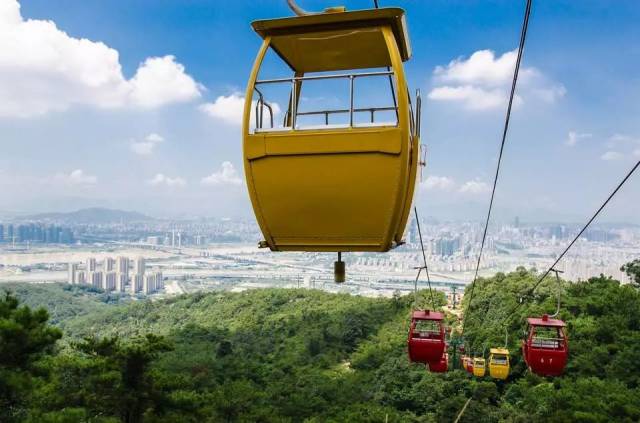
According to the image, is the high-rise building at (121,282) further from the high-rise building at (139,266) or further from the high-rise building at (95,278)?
the high-rise building at (95,278)

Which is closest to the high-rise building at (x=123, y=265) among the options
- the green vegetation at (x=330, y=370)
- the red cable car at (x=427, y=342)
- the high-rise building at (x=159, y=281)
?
the high-rise building at (x=159, y=281)

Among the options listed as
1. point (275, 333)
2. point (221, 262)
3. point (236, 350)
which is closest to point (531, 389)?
point (236, 350)

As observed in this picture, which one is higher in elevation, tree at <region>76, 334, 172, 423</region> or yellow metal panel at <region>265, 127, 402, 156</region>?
yellow metal panel at <region>265, 127, 402, 156</region>

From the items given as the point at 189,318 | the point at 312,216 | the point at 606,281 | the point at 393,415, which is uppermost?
the point at 312,216

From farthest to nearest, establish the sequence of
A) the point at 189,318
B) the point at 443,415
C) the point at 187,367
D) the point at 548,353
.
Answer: the point at 189,318 → the point at 187,367 → the point at 443,415 → the point at 548,353

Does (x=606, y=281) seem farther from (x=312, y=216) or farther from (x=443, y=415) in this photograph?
(x=312, y=216)

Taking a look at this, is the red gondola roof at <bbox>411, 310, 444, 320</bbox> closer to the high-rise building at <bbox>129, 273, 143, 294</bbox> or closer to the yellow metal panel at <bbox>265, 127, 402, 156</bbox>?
the yellow metal panel at <bbox>265, 127, 402, 156</bbox>

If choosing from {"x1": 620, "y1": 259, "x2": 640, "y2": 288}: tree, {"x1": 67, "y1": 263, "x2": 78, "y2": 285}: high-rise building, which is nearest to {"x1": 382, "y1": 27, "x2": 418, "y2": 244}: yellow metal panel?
{"x1": 620, "y1": 259, "x2": 640, "y2": 288}: tree
